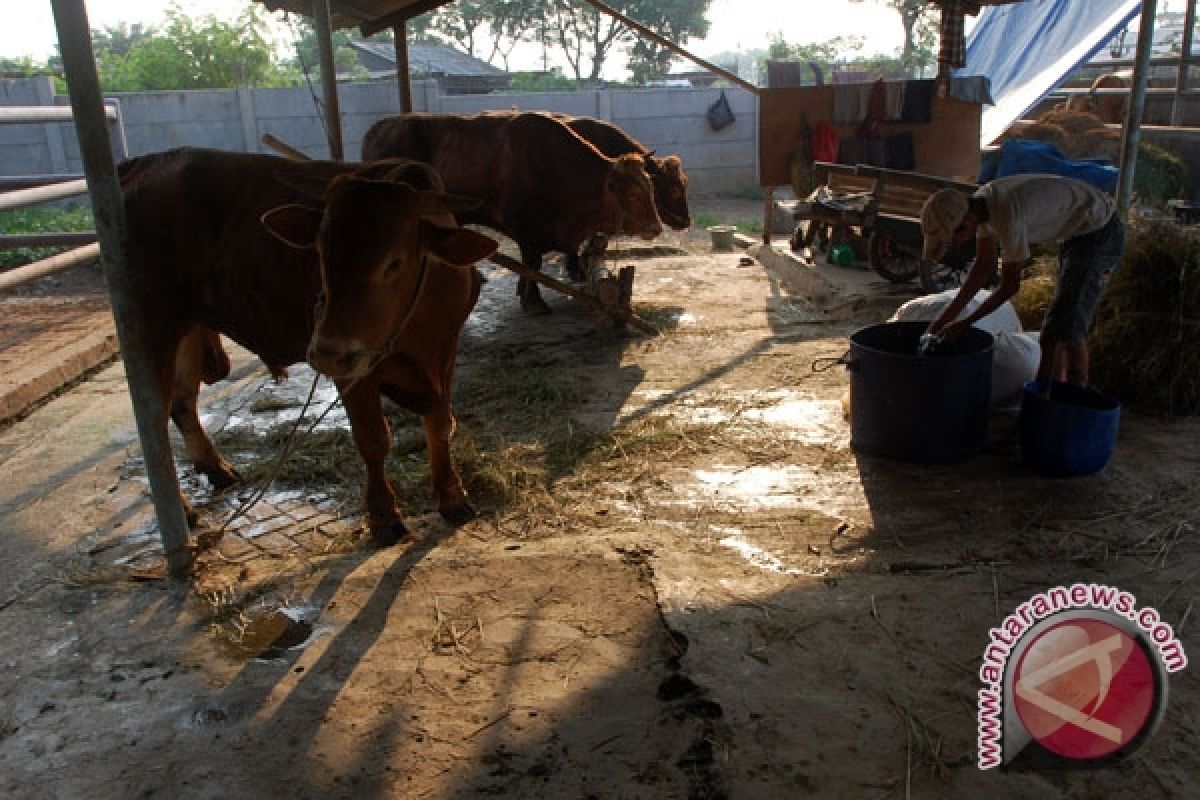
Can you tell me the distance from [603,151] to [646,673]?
632cm

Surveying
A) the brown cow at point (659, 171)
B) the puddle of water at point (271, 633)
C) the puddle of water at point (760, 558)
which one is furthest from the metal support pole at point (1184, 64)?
the puddle of water at point (271, 633)

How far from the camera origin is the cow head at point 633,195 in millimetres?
7327

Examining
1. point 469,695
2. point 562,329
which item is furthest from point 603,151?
point 469,695

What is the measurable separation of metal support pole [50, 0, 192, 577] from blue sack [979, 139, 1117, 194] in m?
7.94

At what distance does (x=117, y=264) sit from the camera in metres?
3.36

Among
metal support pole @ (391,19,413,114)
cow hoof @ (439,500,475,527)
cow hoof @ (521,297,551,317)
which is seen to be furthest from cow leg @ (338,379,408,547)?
metal support pole @ (391,19,413,114)

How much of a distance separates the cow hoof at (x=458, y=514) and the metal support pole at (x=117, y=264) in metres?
1.06

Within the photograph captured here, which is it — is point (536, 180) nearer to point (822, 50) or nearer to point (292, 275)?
point (292, 275)

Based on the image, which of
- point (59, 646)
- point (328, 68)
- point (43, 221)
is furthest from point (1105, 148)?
point (43, 221)

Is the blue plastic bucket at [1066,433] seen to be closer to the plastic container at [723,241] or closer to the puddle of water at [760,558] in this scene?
the puddle of water at [760,558]

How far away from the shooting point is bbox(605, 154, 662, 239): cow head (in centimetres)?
733

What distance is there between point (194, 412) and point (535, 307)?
3.97 metres

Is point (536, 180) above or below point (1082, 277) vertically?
above

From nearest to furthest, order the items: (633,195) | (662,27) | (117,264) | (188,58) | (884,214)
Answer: (117,264)
(633,195)
(884,214)
(188,58)
(662,27)
